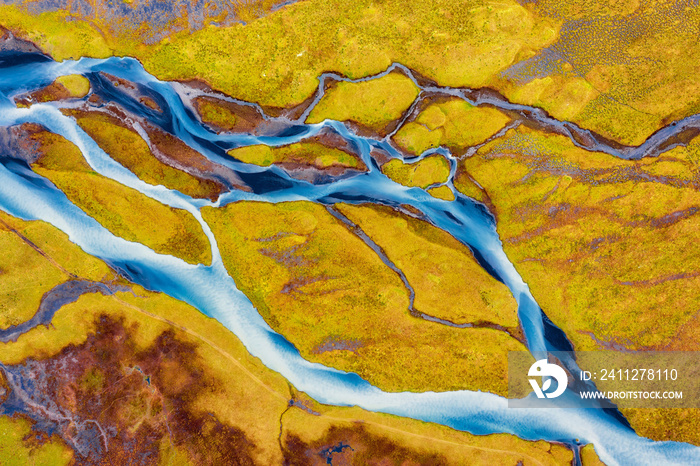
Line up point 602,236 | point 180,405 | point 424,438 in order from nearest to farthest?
point 180,405
point 424,438
point 602,236

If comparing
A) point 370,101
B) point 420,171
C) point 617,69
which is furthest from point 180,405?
point 617,69

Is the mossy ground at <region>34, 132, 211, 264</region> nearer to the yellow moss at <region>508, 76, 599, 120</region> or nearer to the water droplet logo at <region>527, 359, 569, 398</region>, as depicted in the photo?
the water droplet logo at <region>527, 359, 569, 398</region>

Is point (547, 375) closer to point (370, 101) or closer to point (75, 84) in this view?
point (370, 101)

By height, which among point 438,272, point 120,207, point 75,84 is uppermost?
point 438,272

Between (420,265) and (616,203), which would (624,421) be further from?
(420,265)

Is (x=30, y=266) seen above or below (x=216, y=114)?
below

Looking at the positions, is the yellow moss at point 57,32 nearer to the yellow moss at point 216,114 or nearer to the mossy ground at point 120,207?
the mossy ground at point 120,207

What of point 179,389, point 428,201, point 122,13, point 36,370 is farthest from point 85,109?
point 428,201
